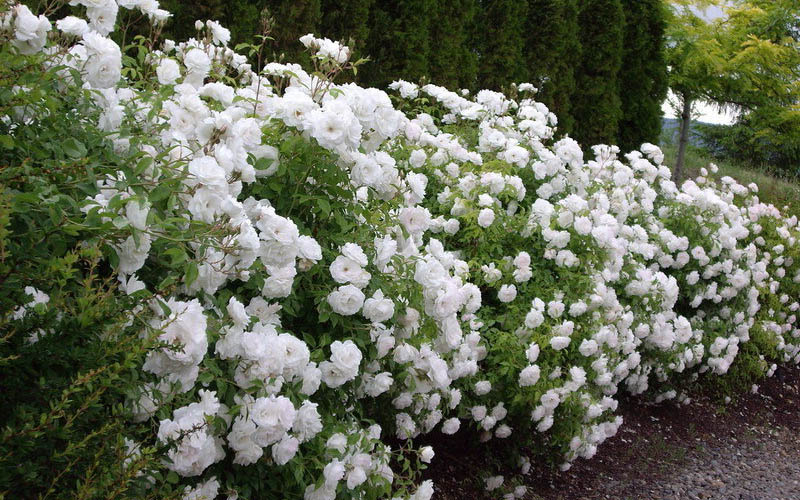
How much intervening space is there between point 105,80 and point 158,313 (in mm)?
733

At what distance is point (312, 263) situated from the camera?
2461 millimetres

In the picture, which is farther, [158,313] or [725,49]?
[725,49]

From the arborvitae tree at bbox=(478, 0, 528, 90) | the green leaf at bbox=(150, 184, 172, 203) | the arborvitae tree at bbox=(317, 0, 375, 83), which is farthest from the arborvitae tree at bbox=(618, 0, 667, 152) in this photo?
the green leaf at bbox=(150, 184, 172, 203)

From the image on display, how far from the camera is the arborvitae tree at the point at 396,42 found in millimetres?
7547

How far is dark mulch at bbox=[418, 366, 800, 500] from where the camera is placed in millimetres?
4250

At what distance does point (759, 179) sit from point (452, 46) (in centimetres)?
850

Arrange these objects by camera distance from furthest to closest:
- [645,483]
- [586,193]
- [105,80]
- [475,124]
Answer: [475,124] < [586,193] < [645,483] < [105,80]

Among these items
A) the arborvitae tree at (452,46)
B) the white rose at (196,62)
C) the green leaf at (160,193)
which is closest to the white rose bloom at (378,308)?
the green leaf at (160,193)

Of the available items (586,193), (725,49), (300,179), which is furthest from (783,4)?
(300,179)

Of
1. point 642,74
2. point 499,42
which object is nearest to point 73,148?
point 499,42

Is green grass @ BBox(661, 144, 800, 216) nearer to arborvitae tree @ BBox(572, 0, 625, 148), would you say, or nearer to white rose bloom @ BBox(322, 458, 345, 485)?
arborvitae tree @ BBox(572, 0, 625, 148)

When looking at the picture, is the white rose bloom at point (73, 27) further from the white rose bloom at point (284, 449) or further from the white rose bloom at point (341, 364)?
the white rose bloom at point (284, 449)

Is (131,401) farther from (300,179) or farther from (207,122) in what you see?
(300,179)

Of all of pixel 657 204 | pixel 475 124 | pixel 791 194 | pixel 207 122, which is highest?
pixel 207 122
